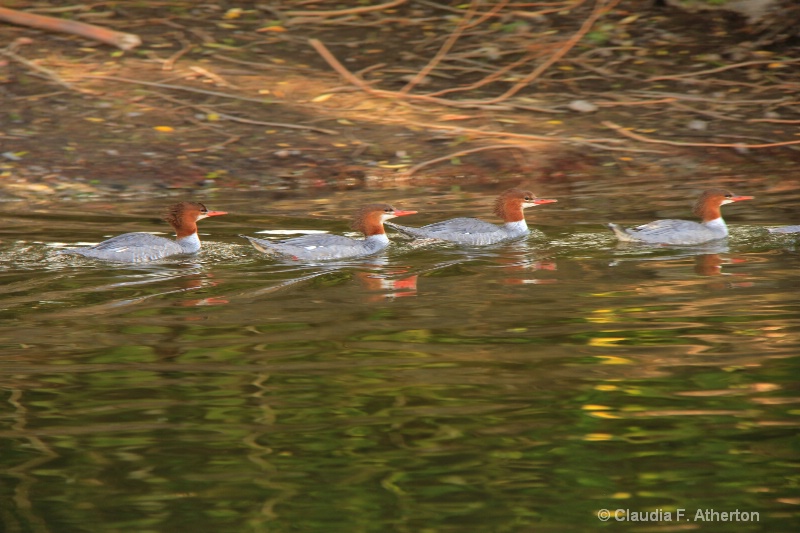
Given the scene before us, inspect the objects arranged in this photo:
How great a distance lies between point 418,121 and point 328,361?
946 centimetres

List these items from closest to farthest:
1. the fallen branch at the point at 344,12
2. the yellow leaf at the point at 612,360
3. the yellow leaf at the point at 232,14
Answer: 1. the yellow leaf at the point at 612,360
2. the fallen branch at the point at 344,12
3. the yellow leaf at the point at 232,14

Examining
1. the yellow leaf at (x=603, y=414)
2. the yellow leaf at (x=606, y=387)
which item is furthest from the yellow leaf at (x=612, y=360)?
the yellow leaf at (x=603, y=414)

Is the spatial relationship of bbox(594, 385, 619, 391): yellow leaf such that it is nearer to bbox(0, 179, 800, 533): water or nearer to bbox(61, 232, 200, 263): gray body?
bbox(0, 179, 800, 533): water

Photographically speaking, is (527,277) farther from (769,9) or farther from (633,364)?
(769,9)

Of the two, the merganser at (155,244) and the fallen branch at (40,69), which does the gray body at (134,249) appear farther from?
the fallen branch at (40,69)

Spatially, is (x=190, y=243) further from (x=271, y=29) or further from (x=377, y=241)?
(x=271, y=29)

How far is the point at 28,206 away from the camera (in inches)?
550

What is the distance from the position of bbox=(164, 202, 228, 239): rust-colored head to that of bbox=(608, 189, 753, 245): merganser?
3.84 meters

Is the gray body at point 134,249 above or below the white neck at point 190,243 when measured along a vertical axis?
above

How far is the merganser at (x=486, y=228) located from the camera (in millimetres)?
11719

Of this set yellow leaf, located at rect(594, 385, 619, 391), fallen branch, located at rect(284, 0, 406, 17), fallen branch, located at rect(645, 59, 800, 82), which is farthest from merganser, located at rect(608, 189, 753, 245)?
fallen branch, located at rect(284, 0, 406, 17)

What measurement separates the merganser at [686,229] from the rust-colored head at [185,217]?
12.6 feet

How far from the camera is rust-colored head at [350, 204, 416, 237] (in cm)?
1188

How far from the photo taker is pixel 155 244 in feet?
36.6
